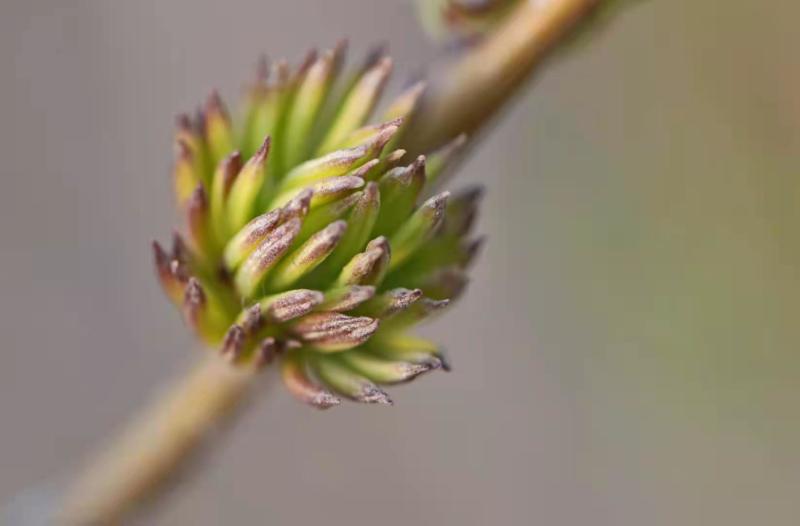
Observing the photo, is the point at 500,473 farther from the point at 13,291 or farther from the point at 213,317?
the point at 213,317

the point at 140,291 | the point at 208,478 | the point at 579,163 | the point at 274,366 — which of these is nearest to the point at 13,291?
the point at 140,291

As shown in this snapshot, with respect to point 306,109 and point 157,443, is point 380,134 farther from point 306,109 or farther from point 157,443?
point 157,443

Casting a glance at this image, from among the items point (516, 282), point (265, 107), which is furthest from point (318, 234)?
point (516, 282)

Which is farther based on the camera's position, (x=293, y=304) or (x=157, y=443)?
(x=157, y=443)

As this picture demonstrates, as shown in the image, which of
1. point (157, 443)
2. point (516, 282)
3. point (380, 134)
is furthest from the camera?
point (516, 282)

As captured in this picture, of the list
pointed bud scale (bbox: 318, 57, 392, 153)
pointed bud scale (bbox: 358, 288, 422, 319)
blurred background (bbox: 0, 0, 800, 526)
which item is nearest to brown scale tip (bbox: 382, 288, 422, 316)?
pointed bud scale (bbox: 358, 288, 422, 319)

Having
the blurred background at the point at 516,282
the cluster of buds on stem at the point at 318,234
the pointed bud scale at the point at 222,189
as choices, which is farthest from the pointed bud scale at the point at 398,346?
the blurred background at the point at 516,282
